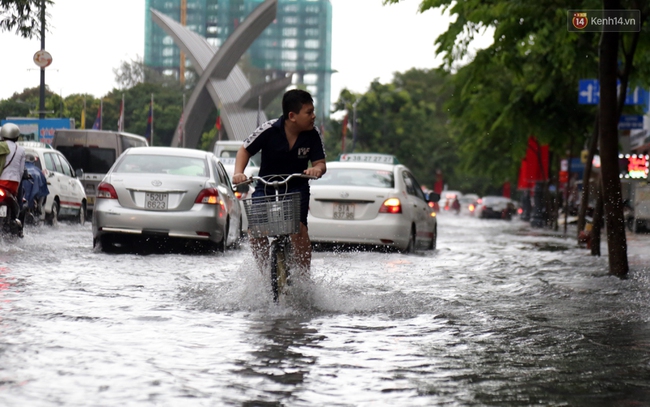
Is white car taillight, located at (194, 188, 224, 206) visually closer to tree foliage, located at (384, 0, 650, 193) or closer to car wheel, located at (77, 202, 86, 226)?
tree foliage, located at (384, 0, 650, 193)

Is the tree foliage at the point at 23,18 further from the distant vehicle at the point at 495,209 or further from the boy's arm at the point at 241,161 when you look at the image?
the distant vehicle at the point at 495,209

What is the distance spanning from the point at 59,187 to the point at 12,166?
8656 mm

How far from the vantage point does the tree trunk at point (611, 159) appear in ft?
42.8

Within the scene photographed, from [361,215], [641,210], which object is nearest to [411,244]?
[361,215]

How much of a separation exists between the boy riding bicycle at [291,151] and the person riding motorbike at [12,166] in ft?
25.1

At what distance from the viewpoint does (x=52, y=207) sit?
23.4 metres

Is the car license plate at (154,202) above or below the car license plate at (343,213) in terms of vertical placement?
above

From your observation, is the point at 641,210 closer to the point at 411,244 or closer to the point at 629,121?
the point at 629,121

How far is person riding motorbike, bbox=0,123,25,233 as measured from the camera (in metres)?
15.5

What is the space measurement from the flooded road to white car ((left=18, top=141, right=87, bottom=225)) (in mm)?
10902

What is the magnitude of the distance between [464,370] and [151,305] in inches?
131

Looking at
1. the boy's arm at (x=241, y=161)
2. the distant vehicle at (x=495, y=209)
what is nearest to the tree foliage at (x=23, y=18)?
the boy's arm at (x=241, y=161)

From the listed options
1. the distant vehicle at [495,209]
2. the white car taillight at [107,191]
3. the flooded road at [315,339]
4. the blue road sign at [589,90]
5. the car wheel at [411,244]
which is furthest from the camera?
the distant vehicle at [495,209]

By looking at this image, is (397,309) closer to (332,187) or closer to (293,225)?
(293,225)
